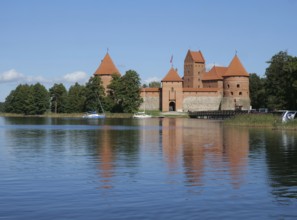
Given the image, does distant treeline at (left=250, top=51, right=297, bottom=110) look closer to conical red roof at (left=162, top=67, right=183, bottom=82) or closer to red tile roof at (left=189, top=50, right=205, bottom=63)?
conical red roof at (left=162, top=67, right=183, bottom=82)

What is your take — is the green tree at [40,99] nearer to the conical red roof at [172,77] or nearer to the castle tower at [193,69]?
the conical red roof at [172,77]

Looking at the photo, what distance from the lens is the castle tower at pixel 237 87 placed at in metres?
88.8

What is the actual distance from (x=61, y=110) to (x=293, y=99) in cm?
5375

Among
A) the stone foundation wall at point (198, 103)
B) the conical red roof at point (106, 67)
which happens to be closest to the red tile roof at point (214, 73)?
the stone foundation wall at point (198, 103)

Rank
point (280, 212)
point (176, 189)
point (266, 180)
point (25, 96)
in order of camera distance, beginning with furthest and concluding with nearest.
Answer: point (25, 96) → point (266, 180) → point (176, 189) → point (280, 212)

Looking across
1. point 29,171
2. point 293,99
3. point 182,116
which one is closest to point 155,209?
point 29,171

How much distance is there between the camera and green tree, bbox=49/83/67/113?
9555 cm

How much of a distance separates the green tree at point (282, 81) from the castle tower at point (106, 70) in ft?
108

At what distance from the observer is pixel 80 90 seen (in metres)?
95.6

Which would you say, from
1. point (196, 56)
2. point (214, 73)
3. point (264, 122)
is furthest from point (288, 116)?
point (196, 56)

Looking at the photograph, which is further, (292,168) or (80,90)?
(80,90)

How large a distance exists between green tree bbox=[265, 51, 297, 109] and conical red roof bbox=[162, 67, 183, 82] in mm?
24929

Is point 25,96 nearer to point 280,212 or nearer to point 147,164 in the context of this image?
point 147,164

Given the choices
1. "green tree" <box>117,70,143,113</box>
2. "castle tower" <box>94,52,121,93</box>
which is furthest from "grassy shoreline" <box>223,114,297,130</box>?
"castle tower" <box>94,52,121,93</box>
